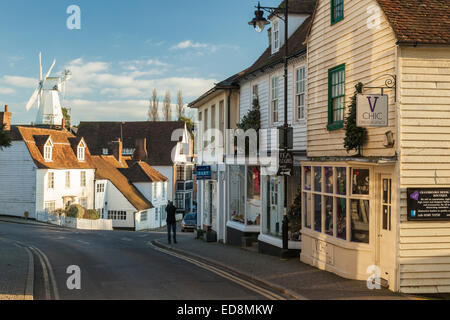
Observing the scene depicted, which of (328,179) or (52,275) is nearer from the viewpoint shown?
(328,179)

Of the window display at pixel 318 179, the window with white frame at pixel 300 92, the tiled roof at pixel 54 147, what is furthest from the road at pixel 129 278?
the tiled roof at pixel 54 147

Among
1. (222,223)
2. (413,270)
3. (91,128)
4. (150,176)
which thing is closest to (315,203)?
(413,270)

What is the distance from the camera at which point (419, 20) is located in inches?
494

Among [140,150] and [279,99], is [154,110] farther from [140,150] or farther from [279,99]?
[279,99]

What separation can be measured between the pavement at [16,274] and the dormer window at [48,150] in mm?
28859

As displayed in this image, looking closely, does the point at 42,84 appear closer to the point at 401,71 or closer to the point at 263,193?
the point at 263,193

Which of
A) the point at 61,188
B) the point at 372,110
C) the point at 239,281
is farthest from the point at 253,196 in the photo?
the point at 61,188

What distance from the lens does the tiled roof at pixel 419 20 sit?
1192cm

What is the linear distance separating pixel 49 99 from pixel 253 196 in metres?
80.7

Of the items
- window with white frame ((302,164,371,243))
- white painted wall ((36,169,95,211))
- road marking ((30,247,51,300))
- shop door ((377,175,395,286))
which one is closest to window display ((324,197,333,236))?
window with white frame ((302,164,371,243))

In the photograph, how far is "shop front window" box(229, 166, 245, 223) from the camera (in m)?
23.3

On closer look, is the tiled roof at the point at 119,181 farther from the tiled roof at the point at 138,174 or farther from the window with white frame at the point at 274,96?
the window with white frame at the point at 274,96

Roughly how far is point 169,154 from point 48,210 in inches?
1148

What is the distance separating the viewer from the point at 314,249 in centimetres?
1573
